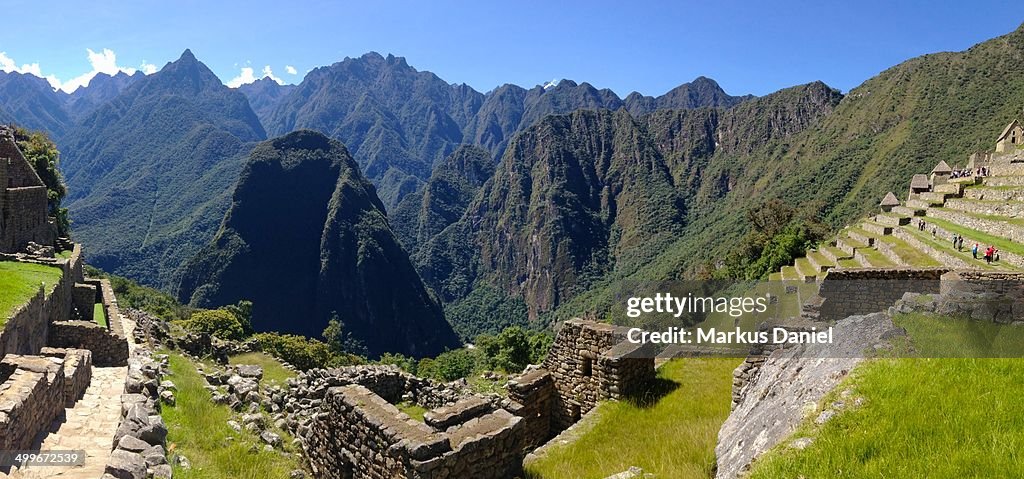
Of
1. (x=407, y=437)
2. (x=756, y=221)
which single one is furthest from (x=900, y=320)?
(x=756, y=221)

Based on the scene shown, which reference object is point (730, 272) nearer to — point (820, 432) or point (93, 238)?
point (820, 432)

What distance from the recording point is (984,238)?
A: 76.0 feet

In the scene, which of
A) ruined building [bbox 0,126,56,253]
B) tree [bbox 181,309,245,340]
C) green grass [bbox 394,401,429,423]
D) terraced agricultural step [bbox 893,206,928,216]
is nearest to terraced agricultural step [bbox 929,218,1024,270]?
terraced agricultural step [bbox 893,206,928,216]

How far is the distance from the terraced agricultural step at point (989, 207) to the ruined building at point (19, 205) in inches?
1633

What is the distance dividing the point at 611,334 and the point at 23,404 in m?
8.40

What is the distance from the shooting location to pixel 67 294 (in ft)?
58.9

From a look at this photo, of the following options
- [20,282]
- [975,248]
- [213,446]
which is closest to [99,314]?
[20,282]

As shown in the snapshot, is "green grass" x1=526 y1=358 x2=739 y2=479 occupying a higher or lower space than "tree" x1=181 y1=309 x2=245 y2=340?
higher

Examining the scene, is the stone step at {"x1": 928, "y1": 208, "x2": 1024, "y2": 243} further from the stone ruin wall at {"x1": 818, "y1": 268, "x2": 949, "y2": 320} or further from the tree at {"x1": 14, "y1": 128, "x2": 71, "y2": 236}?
the tree at {"x1": 14, "y1": 128, "x2": 71, "y2": 236}

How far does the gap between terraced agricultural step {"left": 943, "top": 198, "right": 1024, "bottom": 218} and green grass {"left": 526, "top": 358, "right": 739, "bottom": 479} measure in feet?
79.0

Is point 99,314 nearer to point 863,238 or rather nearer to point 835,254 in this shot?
point 835,254

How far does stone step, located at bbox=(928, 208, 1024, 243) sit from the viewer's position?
862 inches

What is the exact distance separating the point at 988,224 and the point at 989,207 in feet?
11.1

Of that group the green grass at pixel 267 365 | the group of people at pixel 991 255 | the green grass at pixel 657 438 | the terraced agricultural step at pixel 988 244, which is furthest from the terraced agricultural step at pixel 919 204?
the green grass at pixel 267 365
